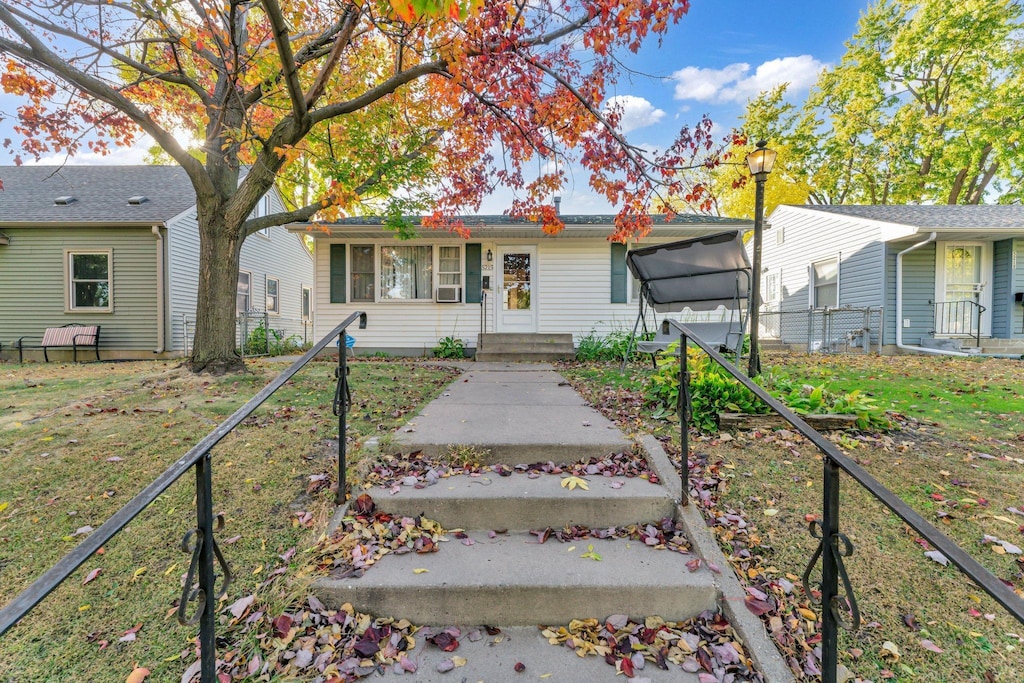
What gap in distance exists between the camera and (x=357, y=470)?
94.3 inches

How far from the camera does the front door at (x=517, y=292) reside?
32.1ft

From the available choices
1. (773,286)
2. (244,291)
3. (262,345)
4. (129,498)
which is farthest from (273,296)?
(773,286)

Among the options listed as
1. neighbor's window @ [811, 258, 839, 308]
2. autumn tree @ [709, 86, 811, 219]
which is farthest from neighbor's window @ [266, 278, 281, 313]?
autumn tree @ [709, 86, 811, 219]

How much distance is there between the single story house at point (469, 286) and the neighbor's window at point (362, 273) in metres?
0.02

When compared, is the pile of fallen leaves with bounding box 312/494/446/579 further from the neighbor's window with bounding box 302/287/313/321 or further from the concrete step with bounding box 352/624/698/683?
the neighbor's window with bounding box 302/287/313/321

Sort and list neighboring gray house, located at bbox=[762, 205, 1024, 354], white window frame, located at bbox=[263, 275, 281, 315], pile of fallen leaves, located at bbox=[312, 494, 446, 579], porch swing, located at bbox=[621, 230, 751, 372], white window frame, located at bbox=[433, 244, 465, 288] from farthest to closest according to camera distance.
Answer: white window frame, located at bbox=[263, 275, 281, 315] → neighboring gray house, located at bbox=[762, 205, 1024, 354] → white window frame, located at bbox=[433, 244, 465, 288] → porch swing, located at bbox=[621, 230, 751, 372] → pile of fallen leaves, located at bbox=[312, 494, 446, 579]

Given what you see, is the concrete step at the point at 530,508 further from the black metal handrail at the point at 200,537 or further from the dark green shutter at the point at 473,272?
the dark green shutter at the point at 473,272

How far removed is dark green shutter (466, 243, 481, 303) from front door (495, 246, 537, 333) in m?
0.49

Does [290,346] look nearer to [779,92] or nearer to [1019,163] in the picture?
[779,92]

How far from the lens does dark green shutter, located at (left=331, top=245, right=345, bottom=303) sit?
964 centimetres

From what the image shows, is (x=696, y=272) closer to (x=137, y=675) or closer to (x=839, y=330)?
(x=137, y=675)

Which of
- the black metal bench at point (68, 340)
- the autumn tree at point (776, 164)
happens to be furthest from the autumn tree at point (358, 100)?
the autumn tree at point (776, 164)

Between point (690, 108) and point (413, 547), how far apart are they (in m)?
4.58

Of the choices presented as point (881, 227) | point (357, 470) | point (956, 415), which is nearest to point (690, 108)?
point (956, 415)
